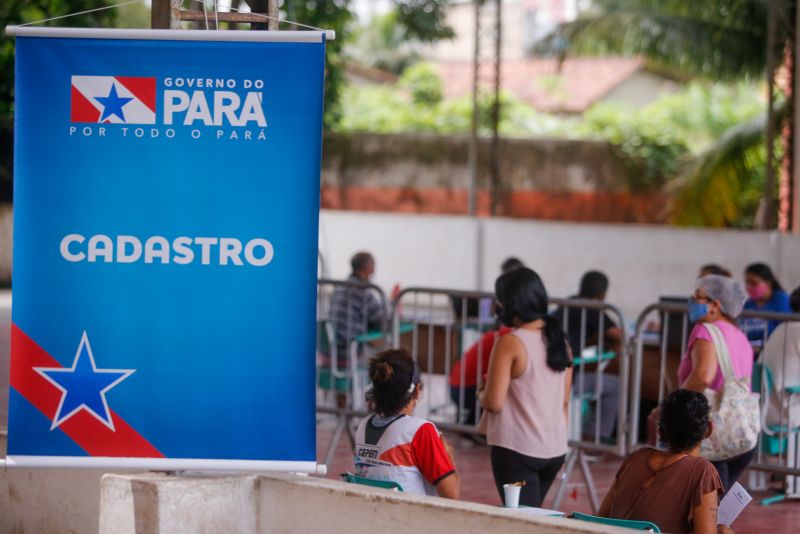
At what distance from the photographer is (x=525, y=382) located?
5602 millimetres

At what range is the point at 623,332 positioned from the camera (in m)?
7.71

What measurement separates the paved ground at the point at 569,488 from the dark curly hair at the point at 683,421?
2.50 meters

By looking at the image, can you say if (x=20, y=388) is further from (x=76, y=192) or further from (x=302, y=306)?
(x=302, y=306)

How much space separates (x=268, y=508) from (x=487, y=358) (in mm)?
3236

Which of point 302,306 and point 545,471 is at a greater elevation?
point 302,306

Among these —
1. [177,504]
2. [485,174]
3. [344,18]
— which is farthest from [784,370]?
[485,174]

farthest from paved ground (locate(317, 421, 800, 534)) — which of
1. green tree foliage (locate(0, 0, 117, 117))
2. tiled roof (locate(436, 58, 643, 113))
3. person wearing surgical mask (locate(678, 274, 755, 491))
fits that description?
tiled roof (locate(436, 58, 643, 113))

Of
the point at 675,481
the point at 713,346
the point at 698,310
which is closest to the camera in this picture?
the point at 675,481

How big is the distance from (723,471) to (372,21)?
43.2 metres

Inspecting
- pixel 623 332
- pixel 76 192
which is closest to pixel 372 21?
pixel 623 332

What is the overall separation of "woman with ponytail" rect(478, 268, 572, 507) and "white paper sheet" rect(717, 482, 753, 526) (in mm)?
1046

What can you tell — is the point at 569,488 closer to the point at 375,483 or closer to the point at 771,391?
the point at 771,391

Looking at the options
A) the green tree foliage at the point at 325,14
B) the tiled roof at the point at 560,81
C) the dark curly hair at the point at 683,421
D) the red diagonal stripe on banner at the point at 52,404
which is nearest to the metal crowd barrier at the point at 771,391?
the dark curly hair at the point at 683,421

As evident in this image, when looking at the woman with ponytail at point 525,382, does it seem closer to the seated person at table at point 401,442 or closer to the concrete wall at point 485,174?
the seated person at table at point 401,442
